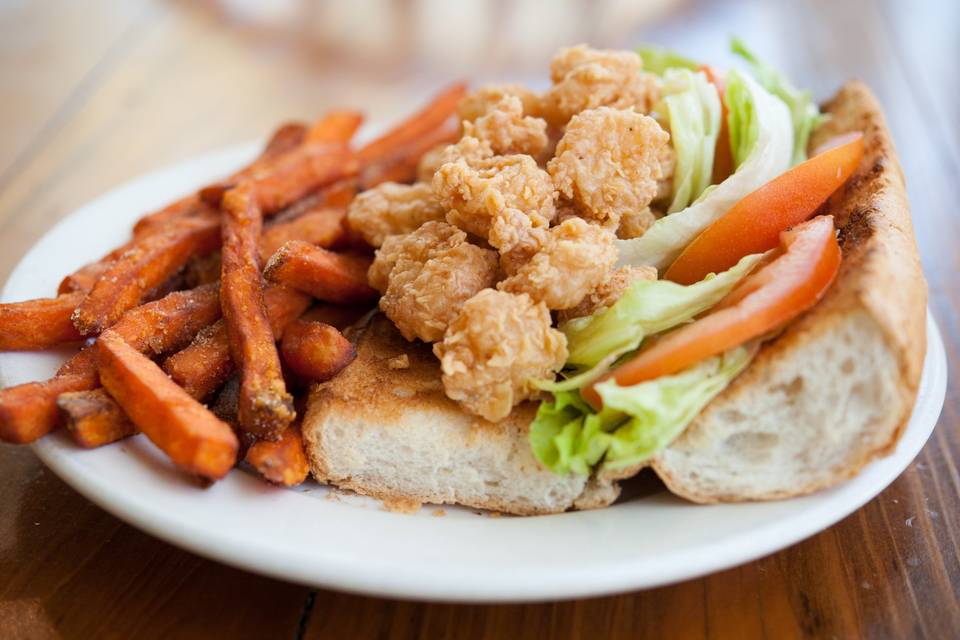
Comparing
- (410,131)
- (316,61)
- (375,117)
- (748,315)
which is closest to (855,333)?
(748,315)

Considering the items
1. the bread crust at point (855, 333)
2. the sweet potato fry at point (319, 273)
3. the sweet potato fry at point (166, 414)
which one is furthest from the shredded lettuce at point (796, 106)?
the sweet potato fry at point (166, 414)

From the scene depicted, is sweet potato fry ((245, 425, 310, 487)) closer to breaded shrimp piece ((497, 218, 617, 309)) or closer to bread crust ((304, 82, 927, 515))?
bread crust ((304, 82, 927, 515))

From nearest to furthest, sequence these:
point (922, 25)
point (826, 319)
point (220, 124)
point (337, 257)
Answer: point (826, 319) → point (337, 257) → point (220, 124) → point (922, 25)

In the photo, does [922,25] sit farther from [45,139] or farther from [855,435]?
[45,139]

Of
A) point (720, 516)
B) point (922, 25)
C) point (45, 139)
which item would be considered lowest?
point (922, 25)

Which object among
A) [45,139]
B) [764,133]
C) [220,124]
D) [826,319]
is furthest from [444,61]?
[826,319]

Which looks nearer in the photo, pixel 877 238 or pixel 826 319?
pixel 826 319

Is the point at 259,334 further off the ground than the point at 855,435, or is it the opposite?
the point at 259,334
